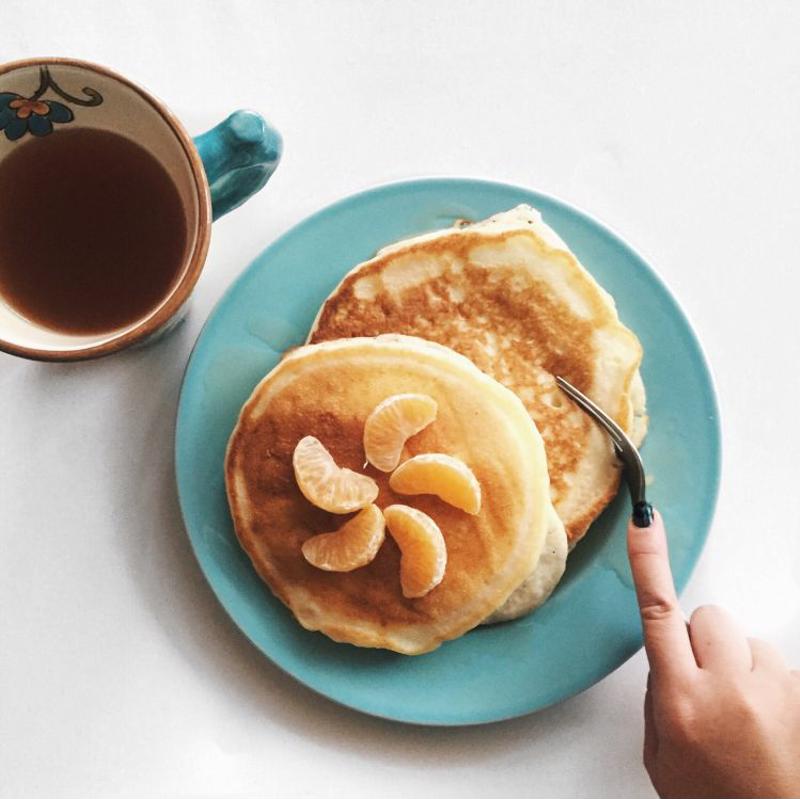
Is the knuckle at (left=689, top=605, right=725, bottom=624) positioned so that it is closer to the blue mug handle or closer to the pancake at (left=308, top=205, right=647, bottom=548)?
the pancake at (left=308, top=205, right=647, bottom=548)

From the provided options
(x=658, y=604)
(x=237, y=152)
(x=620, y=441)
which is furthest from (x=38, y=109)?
(x=658, y=604)

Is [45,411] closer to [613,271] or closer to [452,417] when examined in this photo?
[452,417]

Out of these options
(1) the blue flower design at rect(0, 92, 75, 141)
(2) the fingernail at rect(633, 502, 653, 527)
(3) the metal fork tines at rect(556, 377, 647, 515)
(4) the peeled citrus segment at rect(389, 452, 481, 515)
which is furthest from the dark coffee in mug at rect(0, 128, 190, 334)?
(2) the fingernail at rect(633, 502, 653, 527)

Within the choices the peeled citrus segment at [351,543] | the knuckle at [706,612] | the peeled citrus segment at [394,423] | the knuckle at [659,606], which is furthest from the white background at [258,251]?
the peeled citrus segment at [394,423]

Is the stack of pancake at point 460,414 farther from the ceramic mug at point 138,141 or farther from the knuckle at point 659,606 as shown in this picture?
the ceramic mug at point 138,141

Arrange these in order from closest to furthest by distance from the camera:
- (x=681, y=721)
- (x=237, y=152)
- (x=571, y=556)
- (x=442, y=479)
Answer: (x=237, y=152) → (x=442, y=479) → (x=681, y=721) → (x=571, y=556)

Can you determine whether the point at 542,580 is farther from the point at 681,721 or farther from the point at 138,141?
the point at 138,141
